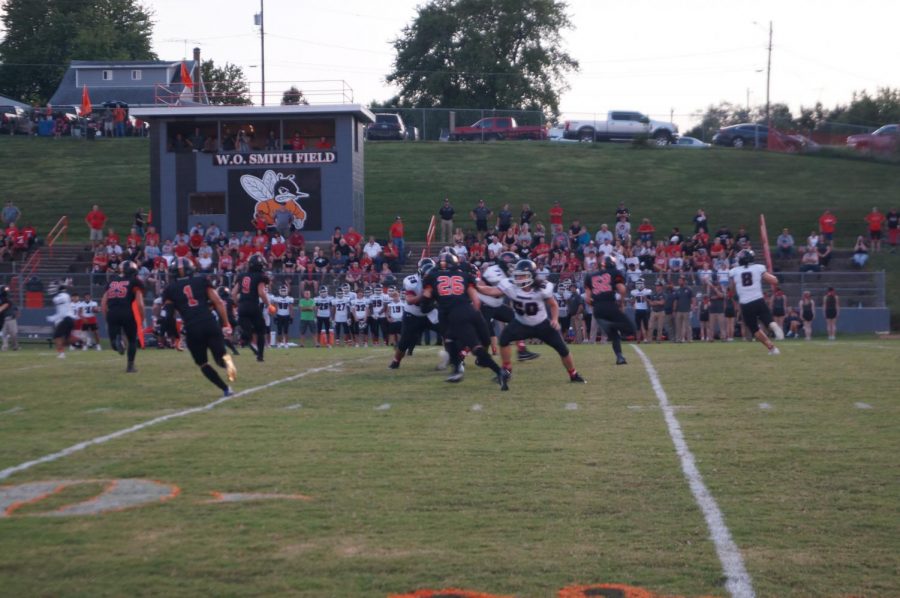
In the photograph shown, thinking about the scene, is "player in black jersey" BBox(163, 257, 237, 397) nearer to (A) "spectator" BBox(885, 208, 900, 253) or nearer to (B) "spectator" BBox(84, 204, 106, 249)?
(B) "spectator" BBox(84, 204, 106, 249)

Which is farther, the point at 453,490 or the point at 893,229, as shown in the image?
the point at 893,229

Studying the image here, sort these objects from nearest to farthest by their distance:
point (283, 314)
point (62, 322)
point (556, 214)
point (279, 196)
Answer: point (62, 322) → point (283, 314) → point (279, 196) → point (556, 214)

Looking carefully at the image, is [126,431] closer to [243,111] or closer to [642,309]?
[642,309]

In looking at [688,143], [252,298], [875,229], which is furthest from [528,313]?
[688,143]

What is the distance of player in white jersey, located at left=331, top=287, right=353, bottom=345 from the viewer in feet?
85.9

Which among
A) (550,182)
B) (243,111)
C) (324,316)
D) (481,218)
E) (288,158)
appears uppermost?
(243,111)

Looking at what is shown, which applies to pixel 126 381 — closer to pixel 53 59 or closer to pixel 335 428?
pixel 335 428

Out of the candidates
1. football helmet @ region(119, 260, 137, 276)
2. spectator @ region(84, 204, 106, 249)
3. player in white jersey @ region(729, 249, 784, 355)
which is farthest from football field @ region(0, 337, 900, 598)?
spectator @ region(84, 204, 106, 249)

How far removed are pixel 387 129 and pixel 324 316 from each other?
95.5ft

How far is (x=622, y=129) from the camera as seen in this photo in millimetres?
55156

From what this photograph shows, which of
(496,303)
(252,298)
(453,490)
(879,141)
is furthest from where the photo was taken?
(879,141)

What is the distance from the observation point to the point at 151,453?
858cm

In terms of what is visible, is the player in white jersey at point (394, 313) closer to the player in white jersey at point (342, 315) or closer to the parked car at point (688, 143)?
the player in white jersey at point (342, 315)

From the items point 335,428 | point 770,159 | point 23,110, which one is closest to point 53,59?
point 23,110
